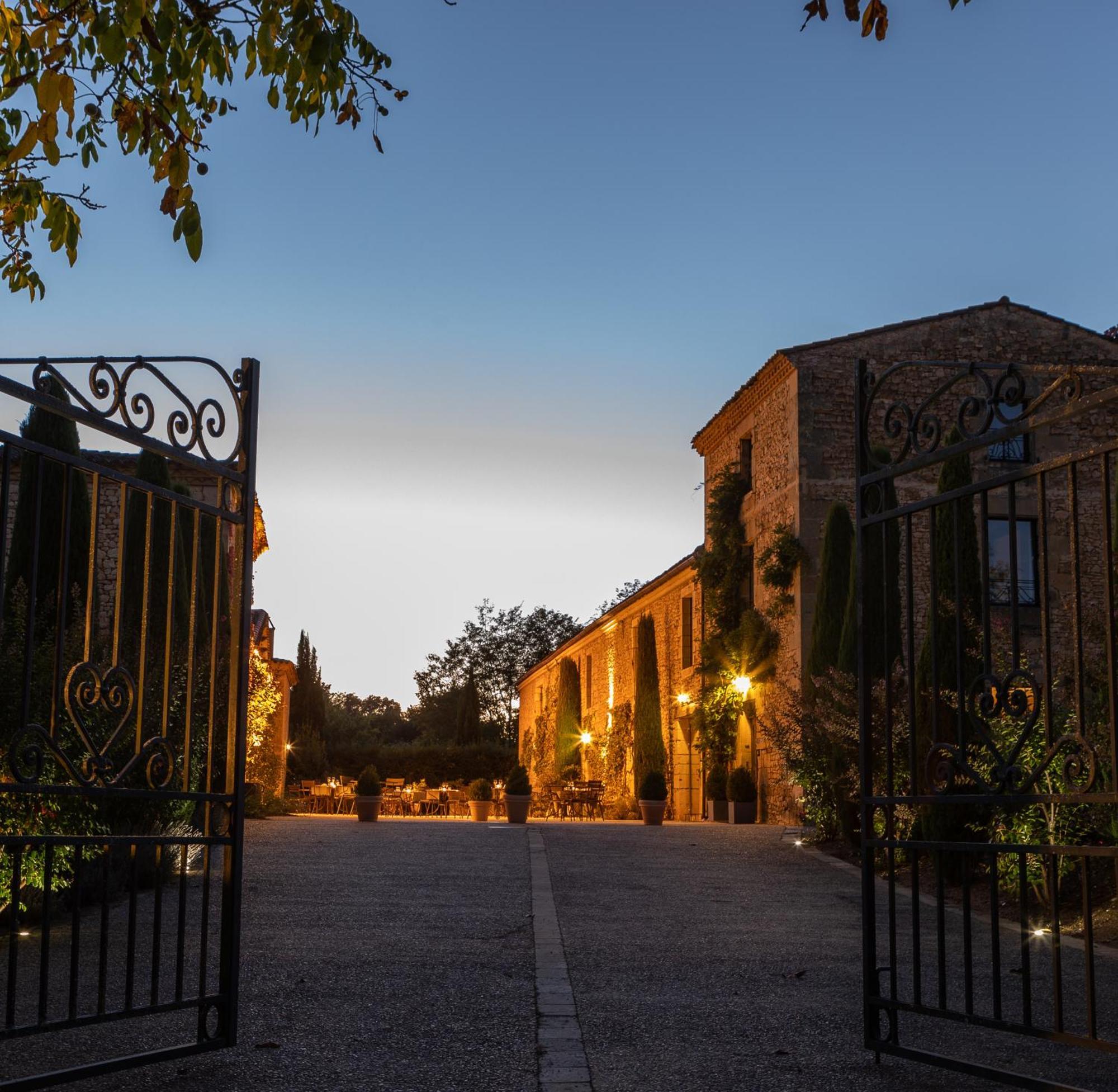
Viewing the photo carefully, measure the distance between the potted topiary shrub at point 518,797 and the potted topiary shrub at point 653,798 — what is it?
206 centimetres

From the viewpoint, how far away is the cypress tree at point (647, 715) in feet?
87.0

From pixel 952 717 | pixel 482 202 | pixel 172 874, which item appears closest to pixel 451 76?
pixel 482 202

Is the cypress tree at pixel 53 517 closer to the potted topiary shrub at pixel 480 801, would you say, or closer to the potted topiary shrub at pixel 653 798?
the potted topiary shrub at pixel 653 798

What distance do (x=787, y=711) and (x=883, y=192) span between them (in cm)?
737

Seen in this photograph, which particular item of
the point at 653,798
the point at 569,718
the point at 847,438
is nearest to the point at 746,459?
the point at 847,438

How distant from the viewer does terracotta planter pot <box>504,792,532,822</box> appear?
21.8 metres

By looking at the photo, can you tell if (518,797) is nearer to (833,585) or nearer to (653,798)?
(653,798)

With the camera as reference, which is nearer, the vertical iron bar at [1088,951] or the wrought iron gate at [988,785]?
the vertical iron bar at [1088,951]

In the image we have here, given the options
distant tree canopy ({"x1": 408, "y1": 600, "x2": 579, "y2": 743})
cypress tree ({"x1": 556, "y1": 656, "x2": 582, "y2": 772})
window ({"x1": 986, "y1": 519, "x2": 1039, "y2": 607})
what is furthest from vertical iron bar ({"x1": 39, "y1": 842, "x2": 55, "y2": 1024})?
distant tree canopy ({"x1": 408, "y1": 600, "x2": 579, "y2": 743})

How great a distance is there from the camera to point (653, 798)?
22422 millimetres

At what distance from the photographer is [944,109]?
291 inches

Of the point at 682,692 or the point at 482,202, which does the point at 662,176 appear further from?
the point at 682,692

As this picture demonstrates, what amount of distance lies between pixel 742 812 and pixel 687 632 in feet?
17.3

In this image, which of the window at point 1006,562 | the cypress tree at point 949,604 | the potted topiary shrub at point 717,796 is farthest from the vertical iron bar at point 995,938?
the potted topiary shrub at point 717,796
